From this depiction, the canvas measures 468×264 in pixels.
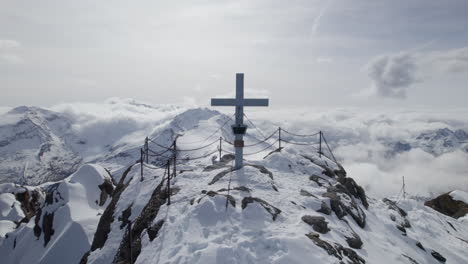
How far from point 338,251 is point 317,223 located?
5.66 ft

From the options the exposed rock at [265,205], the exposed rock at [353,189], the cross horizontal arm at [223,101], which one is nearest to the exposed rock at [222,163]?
the cross horizontal arm at [223,101]

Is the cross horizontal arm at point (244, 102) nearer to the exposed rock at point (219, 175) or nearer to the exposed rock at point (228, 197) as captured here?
the exposed rock at point (219, 175)

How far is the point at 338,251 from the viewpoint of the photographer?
35.9ft

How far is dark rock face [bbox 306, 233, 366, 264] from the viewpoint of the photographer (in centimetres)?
1058

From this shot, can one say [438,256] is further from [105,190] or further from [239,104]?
[105,190]

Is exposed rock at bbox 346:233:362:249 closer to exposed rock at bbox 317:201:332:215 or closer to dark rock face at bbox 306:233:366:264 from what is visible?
dark rock face at bbox 306:233:366:264

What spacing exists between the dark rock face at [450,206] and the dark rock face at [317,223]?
3677cm

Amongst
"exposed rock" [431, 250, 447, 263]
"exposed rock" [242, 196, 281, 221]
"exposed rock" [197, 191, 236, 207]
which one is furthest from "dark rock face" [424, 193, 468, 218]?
"exposed rock" [197, 191, 236, 207]

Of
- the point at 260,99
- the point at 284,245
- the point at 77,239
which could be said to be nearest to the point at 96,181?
the point at 77,239

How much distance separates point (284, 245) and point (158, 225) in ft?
19.4

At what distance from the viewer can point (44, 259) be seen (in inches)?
1093

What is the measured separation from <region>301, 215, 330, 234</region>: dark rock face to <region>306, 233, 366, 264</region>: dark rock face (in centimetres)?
85

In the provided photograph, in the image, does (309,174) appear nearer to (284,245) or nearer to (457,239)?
(284,245)

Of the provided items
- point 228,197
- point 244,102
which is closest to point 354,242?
point 228,197
